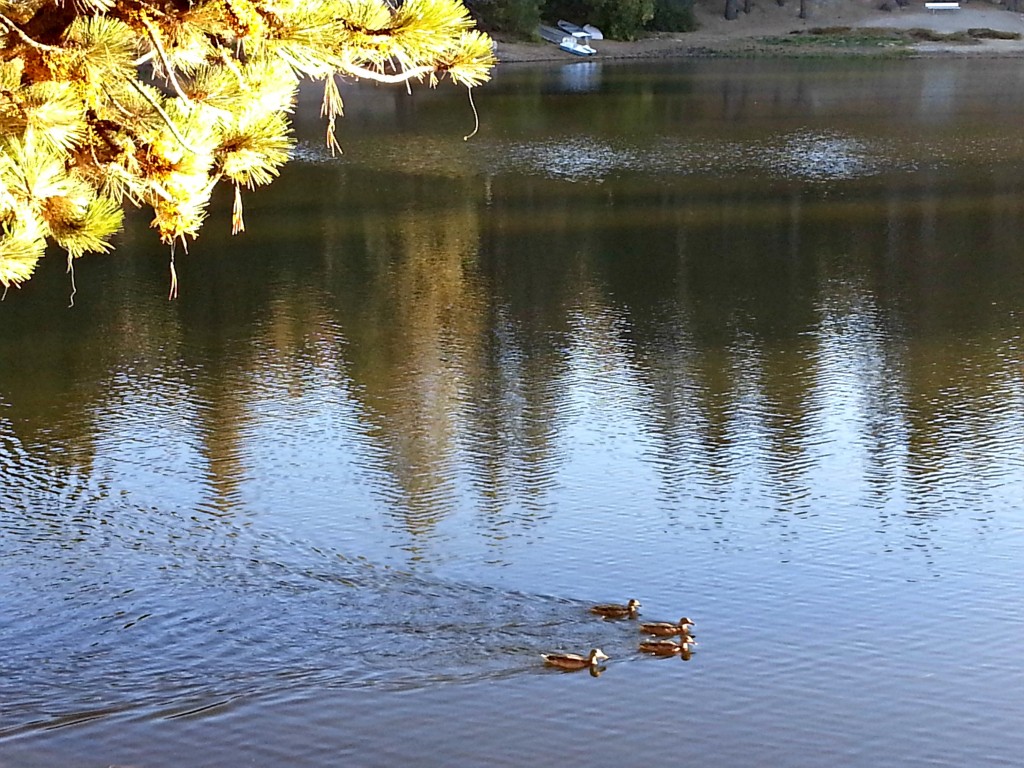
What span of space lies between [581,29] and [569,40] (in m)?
1.57

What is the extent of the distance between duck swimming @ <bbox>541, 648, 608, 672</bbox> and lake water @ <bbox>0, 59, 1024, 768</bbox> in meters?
0.05

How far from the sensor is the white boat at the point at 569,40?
143ft

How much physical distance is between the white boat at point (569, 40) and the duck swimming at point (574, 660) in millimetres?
38203

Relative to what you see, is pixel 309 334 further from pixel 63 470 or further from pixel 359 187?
pixel 359 187

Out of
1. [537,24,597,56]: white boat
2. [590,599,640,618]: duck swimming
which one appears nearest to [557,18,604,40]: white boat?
[537,24,597,56]: white boat

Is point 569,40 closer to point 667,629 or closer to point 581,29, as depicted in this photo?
point 581,29

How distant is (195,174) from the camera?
512 cm

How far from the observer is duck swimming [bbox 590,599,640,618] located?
7.03 meters

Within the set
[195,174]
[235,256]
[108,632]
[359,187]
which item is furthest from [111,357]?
[359,187]

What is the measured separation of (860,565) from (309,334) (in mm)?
5766

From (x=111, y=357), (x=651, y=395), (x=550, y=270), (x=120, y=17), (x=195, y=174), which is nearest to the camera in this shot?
(x=120, y=17)

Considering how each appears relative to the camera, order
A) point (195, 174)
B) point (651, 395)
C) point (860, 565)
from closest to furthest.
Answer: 1. point (195, 174)
2. point (860, 565)
3. point (651, 395)

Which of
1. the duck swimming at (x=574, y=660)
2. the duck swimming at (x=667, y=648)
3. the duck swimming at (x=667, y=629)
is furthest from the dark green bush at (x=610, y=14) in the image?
the duck swimming at (x=574, y=660)

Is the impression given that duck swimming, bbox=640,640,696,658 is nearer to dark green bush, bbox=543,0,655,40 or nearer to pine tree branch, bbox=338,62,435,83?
pine tree branch, bbox=338,62,435,83
